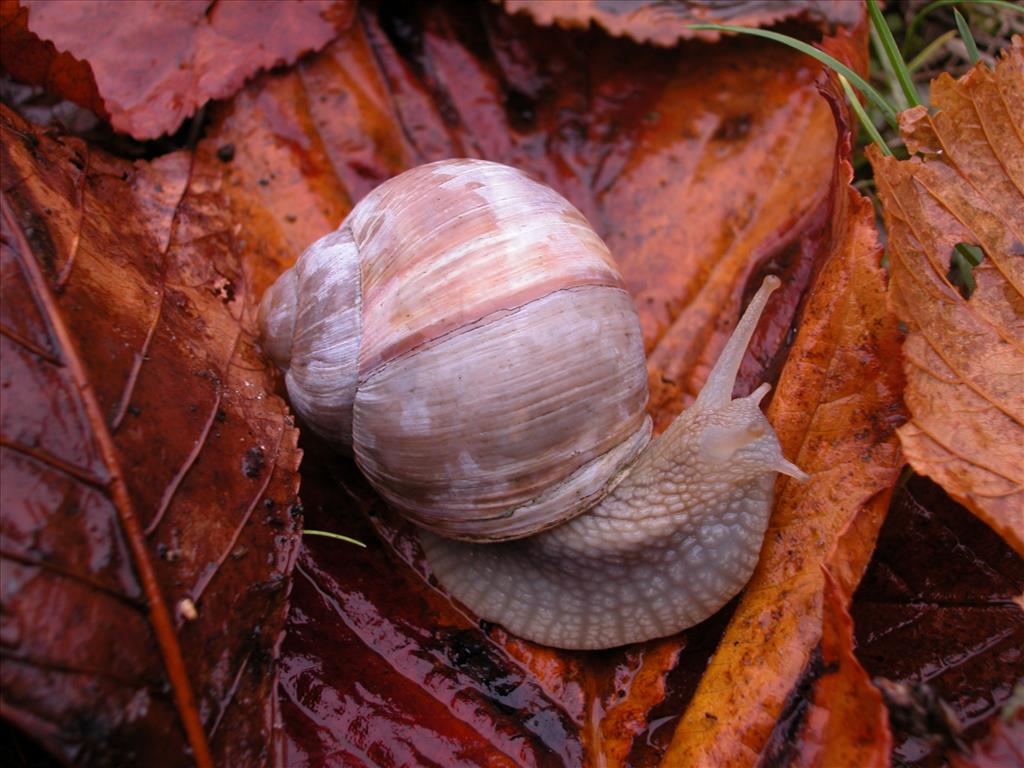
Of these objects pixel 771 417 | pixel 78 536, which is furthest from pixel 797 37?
pixel 78 536

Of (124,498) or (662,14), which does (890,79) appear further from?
(124,498)

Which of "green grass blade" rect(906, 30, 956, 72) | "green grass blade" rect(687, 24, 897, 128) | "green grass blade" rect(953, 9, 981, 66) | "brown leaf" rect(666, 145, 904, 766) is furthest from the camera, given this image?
"green grass blade" rect(906, 30, 956, 72)

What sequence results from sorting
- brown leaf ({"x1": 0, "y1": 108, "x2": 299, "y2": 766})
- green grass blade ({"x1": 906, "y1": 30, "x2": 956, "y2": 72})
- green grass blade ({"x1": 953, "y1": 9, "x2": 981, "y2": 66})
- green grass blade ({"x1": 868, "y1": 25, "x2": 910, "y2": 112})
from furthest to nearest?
1. green grass blade ({"x1": 906, "y1": 30, "x2": 956, "y2": 72})
2. green grass blade ({"x1": 868, "y1": 25, "x2": 910, "y2": 112})
3. green grass blade ({"x1": 953, "y1": 9, "x2": 981, "y2": 66})
4. brown leaf ({"x1": 0, "y1": 108, "x2": 299, "y2": 766})

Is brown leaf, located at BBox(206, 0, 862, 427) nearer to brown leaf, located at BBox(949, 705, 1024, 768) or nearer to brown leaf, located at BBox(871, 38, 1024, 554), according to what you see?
brown leaf, located at BBox(871, 38, 1024, 554)

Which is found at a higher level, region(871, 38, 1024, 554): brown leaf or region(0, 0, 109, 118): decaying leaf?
region(0, 0, 109, 118): decaying leaf

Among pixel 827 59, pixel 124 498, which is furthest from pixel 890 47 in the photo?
pixel 124 498

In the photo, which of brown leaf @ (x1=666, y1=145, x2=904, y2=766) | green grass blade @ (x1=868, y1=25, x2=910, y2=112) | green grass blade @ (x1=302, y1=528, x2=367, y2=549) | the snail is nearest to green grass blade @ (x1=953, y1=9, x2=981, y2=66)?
green grass blade @ (x1=868, y1=25, x2=910, y2=112)

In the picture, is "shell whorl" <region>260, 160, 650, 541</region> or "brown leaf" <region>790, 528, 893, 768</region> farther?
"shell whorl" <region>260, 160, 650, 541</region>
